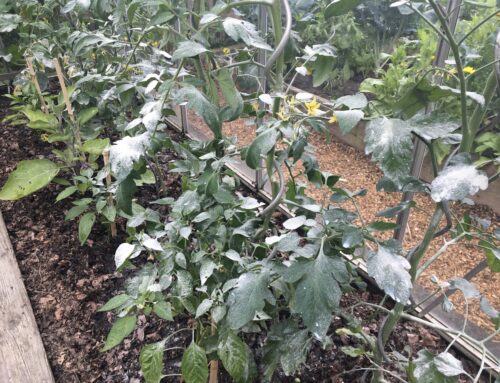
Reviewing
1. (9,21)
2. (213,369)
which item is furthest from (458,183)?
(9,21)

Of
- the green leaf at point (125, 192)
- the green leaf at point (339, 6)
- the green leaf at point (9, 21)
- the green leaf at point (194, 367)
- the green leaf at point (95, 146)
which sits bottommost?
the green leaf at point (95, 146)

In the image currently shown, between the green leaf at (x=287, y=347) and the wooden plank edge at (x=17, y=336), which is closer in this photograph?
the green leaf at (x=287, y=347)

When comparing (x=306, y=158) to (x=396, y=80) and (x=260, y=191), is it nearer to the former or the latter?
(x=396, y=80)

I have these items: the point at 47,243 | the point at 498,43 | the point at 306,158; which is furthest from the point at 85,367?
the point at 498,43

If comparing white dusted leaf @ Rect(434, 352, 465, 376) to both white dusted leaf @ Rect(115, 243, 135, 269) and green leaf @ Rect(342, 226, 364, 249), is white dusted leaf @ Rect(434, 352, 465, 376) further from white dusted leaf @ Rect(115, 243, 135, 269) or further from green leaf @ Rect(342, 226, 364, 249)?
white dusted leaf @ Rect(115, 243, 135, 269)

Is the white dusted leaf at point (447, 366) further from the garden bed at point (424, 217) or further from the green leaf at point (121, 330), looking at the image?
the green leaf at point (121, 330)

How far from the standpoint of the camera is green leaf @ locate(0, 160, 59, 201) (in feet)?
5.53

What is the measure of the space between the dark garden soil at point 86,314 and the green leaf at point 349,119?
72cm

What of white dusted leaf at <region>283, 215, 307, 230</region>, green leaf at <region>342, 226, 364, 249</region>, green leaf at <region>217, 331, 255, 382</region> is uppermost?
green leaf at <region>342, 226, 364, 249</region>

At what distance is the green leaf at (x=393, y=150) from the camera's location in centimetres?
60

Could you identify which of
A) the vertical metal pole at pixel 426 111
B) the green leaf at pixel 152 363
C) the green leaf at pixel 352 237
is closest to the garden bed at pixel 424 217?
the vertical metal pole at pixel 426 111

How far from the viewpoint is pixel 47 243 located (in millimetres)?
1688

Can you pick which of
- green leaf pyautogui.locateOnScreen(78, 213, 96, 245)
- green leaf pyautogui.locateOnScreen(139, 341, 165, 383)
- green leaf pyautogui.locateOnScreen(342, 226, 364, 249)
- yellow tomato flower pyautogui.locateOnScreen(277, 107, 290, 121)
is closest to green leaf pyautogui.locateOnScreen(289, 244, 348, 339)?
green leaf pyautogui.locateOnScreen(342, 226, 364, 249)

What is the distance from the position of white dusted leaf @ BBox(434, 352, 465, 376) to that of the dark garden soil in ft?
1.42
